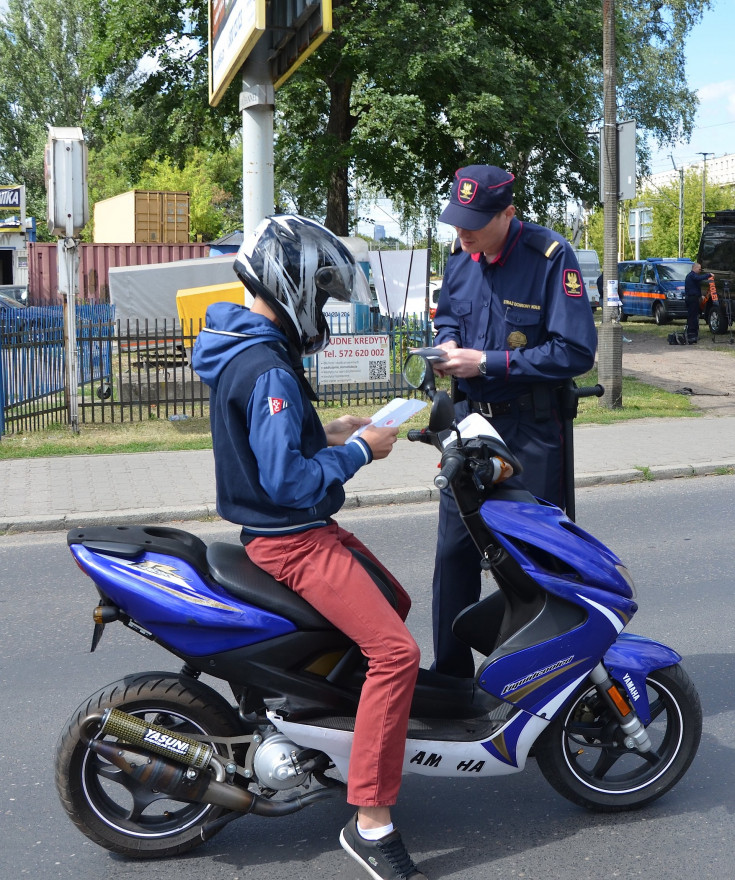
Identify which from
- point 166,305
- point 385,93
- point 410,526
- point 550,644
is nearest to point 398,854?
point 550,644

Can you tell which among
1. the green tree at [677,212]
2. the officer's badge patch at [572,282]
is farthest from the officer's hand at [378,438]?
the green tree at [677,212]

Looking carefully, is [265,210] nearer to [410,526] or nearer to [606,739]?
[410,526]

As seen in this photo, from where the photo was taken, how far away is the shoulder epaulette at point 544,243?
3.65 metres

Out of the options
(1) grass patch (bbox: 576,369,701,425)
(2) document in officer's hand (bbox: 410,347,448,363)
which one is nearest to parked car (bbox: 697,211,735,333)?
(1) grass patch (bbox: 576,369,701,425)

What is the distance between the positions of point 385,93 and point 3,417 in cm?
1069

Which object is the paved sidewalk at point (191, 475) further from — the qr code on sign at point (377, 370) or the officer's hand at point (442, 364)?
the officer's hand at point (442, 364)

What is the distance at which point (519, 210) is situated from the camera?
72.3ft

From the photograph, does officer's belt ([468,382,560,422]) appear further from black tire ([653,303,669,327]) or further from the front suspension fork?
black tire ([653,303,669,327])

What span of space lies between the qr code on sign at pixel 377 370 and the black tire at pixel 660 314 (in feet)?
60.5

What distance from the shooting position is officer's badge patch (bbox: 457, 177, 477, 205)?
137 inches

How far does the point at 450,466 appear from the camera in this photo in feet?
9.48

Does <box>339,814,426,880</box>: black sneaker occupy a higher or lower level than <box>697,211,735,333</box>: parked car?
lower

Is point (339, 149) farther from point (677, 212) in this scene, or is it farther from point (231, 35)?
point (677, 212)

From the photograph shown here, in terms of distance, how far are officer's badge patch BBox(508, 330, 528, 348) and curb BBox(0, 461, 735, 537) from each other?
449cm
